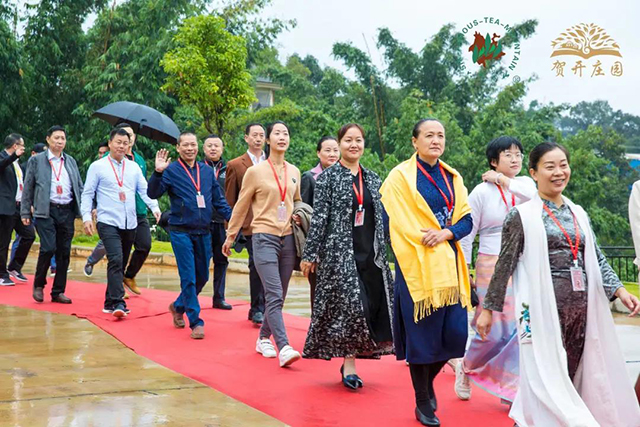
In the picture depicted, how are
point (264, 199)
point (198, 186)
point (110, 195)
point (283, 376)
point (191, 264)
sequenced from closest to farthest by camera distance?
1. point (283, 376)
2. point (264, 199)
3. point (191, 264)
4. point (198, 186)
5. point (110, 195)

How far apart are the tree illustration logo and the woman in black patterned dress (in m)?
16.5

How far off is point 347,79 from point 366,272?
26.6 metres

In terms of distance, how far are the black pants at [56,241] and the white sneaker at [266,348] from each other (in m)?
3.24

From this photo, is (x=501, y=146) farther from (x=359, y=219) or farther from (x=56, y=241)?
(x=56, y=241)

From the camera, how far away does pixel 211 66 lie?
17422 mm

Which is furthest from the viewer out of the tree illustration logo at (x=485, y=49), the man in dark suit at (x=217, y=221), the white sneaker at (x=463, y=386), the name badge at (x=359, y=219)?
the tree illustration logo at (x=485, y=49)

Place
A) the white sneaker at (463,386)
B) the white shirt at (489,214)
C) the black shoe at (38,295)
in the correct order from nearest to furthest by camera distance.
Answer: the white sneaker at (463,386) → the white shirt at (489,214) → the black shoe at (38,295)

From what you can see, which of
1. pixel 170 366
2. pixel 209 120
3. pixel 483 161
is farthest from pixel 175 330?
pixel 483 161

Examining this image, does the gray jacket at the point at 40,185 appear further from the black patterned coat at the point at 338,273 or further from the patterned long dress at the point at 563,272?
the patterned long dress at the point at 563,272

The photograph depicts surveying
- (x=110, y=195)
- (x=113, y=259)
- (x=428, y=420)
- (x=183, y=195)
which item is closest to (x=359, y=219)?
(x=428, y=420)

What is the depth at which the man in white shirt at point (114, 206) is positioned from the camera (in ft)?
25.6

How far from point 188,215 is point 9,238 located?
4.23 meters

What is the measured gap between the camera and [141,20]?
76.1ft

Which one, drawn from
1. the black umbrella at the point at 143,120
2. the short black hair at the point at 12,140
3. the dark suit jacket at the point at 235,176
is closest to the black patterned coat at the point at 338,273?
the dark suit jacket at the point at 235,176
